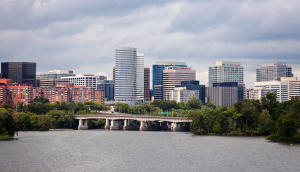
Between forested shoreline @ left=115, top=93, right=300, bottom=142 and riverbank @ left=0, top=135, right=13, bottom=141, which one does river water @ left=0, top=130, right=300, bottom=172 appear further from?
forested shoreline @ left=115, top=93, right=300, bottom=142

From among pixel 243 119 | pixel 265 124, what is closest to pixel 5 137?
pixel 243 119

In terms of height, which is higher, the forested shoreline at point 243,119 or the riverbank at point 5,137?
the forested shoreline at point 243,119

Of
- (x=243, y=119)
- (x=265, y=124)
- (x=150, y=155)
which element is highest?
(x=243, y=119)

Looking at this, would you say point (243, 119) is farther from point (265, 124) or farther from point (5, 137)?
point (5, 137)

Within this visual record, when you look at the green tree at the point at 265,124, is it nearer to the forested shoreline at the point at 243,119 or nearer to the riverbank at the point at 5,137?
the forested shoreline at the point at 243,119

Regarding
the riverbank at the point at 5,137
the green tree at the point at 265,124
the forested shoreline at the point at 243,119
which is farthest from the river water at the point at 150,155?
the forested shoreline at the point at 243,119

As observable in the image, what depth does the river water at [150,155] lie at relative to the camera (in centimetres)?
9194

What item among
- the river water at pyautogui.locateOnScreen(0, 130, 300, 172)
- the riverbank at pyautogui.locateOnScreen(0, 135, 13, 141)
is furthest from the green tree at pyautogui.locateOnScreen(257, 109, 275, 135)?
the riverbank at pyautogui.locateOnScreen(0, 135, 13, 141)

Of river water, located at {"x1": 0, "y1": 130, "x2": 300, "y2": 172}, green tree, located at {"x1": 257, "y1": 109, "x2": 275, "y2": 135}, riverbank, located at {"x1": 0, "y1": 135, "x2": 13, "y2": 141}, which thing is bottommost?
river water, located at {"x1": 0, "y1": 130, "x2": 300, "y2": 172}

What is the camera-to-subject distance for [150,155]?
110250mm

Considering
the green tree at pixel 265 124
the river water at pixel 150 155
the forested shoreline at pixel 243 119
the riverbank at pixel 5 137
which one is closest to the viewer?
the river water at pixel 150 155

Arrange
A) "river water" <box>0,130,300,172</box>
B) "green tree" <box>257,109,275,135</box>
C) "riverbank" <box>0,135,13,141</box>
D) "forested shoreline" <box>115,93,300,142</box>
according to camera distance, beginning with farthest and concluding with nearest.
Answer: "forested shoreline" <box>115,93,300,142</box>
"green tree" <box>257,109,275,135</box>
"riverbank" <box>0,135,13,141</box>
"river water" <box>0,130,300,172</box>

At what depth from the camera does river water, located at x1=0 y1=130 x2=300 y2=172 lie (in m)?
91.9

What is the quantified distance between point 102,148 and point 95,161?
1001 inches
